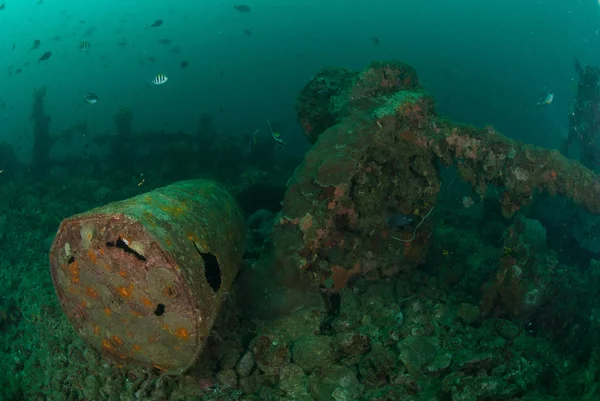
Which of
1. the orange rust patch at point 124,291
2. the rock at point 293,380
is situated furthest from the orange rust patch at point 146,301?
the rock at point 293,380

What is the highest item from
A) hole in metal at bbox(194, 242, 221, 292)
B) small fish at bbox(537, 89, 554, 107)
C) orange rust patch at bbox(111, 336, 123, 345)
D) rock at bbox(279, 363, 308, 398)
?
small fish at bbox(537, 89, 554, 107)

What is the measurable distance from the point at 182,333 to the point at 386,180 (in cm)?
416

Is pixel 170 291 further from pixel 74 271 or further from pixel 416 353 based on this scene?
pixel 416 353

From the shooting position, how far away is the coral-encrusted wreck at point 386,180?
219 inches

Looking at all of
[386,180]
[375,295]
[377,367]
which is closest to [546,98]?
[386,180]

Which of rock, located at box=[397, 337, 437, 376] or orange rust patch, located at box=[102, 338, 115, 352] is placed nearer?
orange rust patch, located at box=[102, 338, 115, 352]

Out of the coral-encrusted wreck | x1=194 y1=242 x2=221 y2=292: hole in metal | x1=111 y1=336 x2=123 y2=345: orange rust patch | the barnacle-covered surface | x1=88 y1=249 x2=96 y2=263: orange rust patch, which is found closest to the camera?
x1=88 y1=249 x2=96 y2=263: orange rust patch

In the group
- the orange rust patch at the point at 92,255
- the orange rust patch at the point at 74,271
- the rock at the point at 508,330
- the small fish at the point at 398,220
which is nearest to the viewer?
the orange rust patch at the point at 92,255

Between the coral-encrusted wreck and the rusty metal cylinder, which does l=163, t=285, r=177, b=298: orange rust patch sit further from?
the coral-encrusted wreck

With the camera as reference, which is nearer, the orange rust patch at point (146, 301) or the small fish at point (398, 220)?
the orange rust patch at point (146, 301)

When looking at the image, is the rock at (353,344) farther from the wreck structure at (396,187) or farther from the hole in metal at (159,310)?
the hole in metal at (159,310)

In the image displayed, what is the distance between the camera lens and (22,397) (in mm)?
4402

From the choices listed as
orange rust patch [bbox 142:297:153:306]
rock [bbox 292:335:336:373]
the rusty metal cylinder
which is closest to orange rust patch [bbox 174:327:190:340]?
the rusty metal cylinder

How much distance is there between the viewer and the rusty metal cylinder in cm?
338
